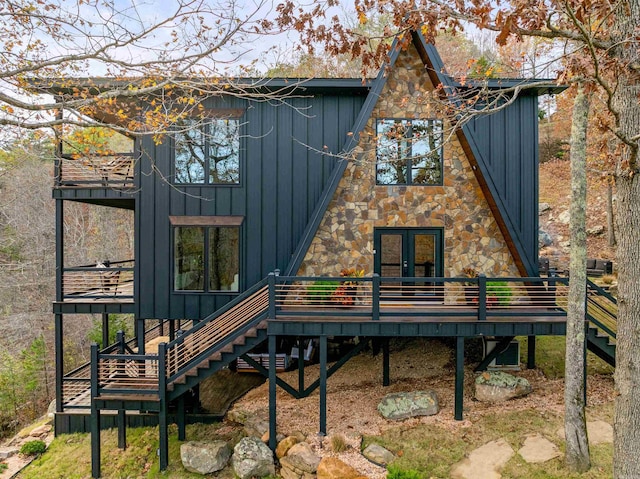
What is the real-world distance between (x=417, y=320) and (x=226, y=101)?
22.0 feet

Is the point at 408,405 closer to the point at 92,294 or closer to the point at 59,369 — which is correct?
the point at 92,294

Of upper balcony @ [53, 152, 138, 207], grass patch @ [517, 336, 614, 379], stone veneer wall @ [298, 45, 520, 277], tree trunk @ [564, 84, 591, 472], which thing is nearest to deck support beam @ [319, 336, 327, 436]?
stone veneer wall @ [298, 45, 520, 277]

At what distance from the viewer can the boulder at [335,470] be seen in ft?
20.3

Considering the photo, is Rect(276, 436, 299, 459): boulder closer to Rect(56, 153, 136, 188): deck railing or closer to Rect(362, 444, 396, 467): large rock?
Rect(362, 444, 396, 467): large rock

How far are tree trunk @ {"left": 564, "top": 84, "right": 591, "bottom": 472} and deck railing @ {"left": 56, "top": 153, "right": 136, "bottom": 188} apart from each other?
8981 millimetres

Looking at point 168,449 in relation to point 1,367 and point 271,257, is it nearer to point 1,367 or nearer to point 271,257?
point 271,257

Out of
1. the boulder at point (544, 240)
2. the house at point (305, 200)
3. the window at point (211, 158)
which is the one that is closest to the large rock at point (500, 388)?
the house at point (305, 200)

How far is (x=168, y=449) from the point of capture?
25.8ft

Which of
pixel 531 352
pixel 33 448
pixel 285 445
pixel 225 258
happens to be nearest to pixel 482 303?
pixel 531 352

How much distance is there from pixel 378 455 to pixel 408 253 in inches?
175

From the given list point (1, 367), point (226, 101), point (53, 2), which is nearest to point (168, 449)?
point (226, 101)

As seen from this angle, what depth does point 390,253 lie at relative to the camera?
9203 mm

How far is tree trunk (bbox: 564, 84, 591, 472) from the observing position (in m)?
5.89

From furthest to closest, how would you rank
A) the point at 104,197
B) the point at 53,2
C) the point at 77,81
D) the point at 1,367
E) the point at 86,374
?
the point at 1,367 < the point at 86,374 < the point at 104,197 < the point at 77,81 < the point at 53,2
